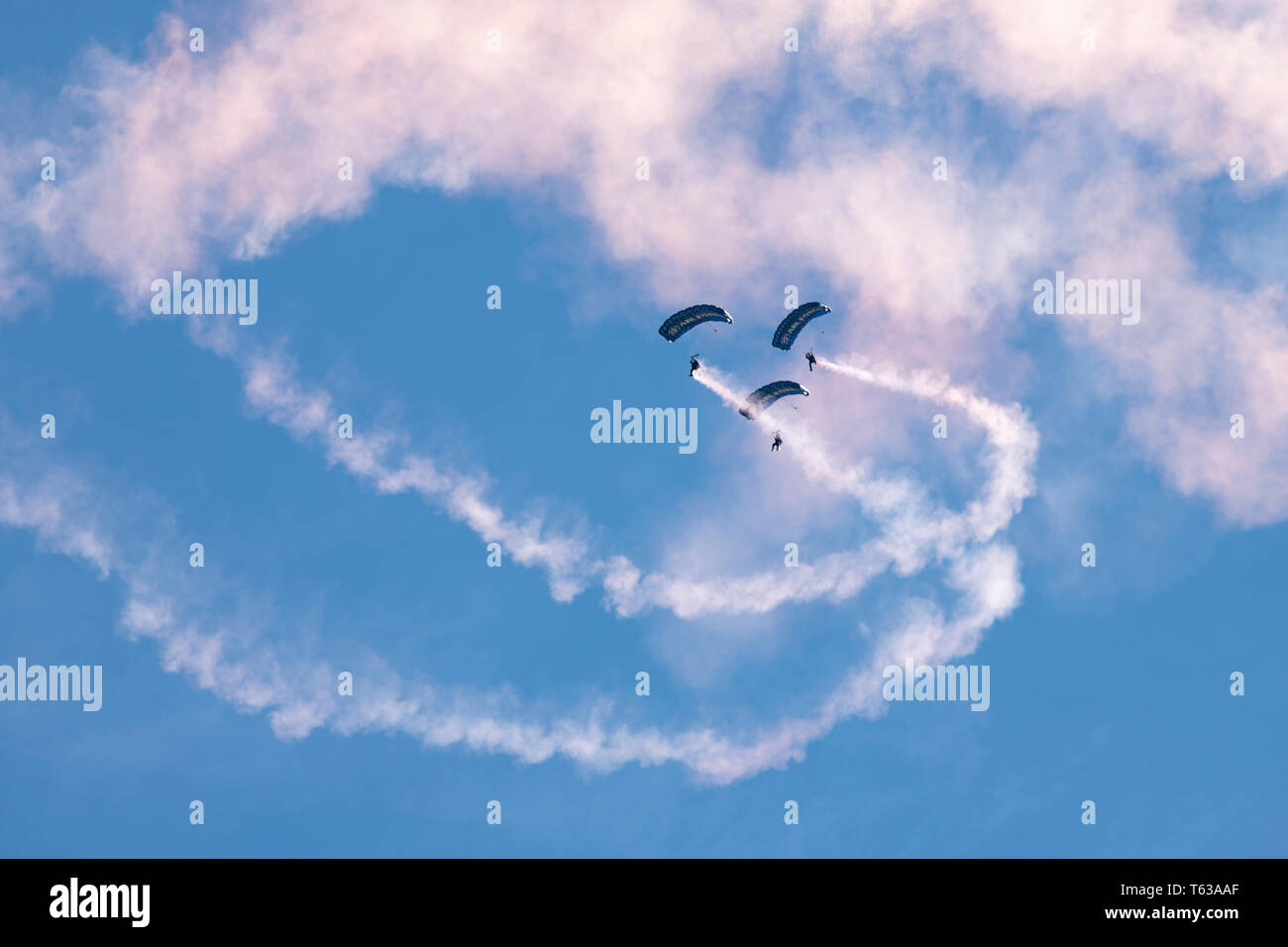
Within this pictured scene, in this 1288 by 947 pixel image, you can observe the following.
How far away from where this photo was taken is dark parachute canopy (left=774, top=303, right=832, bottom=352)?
108 m

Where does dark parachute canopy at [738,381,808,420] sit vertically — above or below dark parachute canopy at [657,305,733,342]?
below

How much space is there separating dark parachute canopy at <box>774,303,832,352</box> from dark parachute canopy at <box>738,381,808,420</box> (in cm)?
253

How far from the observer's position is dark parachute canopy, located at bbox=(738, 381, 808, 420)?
361 feet

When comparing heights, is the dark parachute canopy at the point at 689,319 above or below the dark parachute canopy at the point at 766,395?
above

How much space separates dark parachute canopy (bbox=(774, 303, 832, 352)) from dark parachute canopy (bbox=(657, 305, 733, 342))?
114 inches

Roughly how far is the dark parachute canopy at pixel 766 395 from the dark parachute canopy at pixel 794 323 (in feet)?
8.30

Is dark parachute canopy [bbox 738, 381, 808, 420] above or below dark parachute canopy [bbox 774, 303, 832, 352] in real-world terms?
below

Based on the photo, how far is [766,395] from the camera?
362ft

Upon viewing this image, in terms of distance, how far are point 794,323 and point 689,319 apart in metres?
5.87

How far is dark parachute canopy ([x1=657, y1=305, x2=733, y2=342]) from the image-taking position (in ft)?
354

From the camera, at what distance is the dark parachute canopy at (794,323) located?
107875 millimetres
